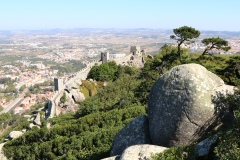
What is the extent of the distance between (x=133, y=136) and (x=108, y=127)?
28.9ft

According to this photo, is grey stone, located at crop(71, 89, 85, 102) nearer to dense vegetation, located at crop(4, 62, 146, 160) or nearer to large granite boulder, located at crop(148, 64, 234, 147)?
dense vegetation, located at crop(4, 62, 146, 160)

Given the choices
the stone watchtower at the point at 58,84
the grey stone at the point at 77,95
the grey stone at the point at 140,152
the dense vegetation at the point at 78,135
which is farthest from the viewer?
the grey stone at the point at 77,95

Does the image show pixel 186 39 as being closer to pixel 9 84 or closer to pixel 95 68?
pixel 95 68

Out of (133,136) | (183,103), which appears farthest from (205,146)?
(133,136)

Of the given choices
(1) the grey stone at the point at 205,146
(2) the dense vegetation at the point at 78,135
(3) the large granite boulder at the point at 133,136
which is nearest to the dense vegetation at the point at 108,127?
(2) the dense vegetation at the point at 78,135

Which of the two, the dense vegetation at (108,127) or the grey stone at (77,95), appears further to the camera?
the grey stone at (77,95)

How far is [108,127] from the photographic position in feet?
55.6

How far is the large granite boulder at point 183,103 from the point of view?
22.4ft

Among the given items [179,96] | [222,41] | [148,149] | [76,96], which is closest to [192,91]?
[179,96]

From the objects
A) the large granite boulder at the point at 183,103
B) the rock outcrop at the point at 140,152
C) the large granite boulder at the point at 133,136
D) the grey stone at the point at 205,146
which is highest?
the large granite boulder at the point at 183,103

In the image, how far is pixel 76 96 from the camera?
29547 millimetres

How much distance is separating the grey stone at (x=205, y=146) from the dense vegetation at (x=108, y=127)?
122 mm

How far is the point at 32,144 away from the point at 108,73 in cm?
1865

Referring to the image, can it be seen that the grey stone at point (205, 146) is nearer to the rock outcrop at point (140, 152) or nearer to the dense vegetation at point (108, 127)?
the dense vegetation at point (108, 127)
